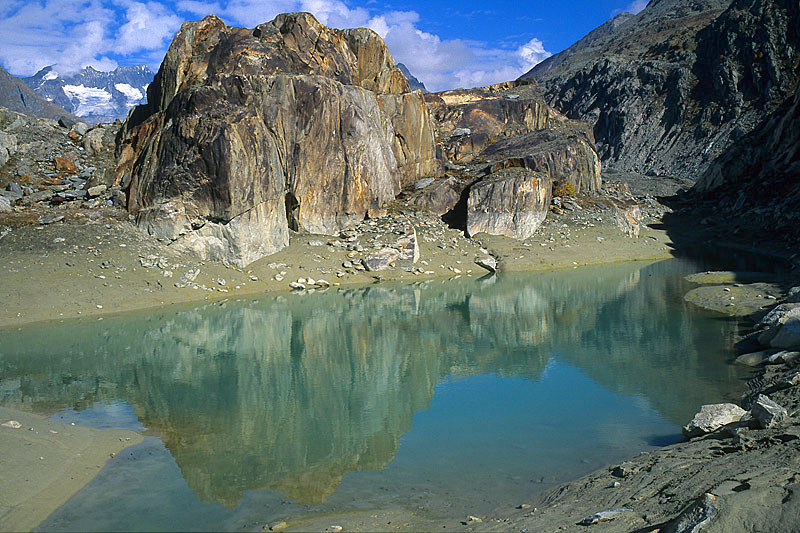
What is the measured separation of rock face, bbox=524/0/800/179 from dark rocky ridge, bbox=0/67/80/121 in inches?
5237

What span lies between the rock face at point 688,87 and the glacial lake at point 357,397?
210 feet

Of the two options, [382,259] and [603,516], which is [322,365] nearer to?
[603,516]

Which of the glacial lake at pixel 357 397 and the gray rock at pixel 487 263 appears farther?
the gray rock at pixel 487 263

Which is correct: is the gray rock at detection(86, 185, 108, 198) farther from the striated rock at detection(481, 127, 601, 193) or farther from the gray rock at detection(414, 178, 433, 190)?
the striated rock at detection(481, 127, 601, 193)

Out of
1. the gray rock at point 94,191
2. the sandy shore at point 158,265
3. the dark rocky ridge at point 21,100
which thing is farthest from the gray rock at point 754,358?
the dark rocky ridge at point 21,100

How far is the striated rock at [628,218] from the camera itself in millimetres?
48719

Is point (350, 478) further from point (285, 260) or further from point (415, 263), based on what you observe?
point (415, 263)

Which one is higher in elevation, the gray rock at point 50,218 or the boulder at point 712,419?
the gray rock at point 50,218

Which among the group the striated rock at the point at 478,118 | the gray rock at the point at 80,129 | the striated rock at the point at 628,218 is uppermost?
the striated rock at the point at 478,118

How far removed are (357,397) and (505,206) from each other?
1257 inches

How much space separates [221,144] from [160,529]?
26.9m

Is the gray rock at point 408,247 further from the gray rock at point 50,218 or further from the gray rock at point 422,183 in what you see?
the gray rock at point 50,218

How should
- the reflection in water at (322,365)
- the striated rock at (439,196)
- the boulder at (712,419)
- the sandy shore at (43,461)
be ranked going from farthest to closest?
the striated rock at (439,196) < the reflection in water at (322,365) < the boulder at (712,419) < the sandy shore at (43,461)

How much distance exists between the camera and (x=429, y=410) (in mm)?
13516
